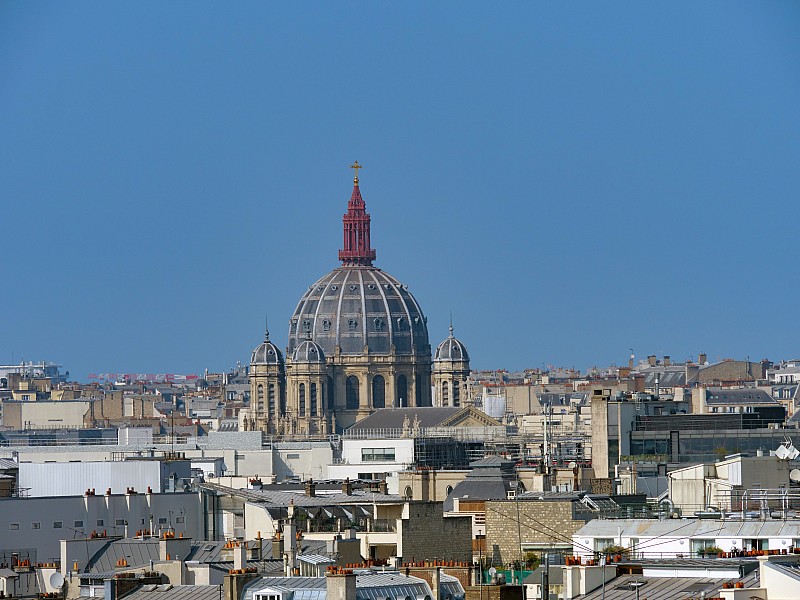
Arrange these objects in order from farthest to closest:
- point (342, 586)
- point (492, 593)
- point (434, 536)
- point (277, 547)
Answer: point (434, 536) → point (277, 547) → point (492, 593) → point (342, 586)

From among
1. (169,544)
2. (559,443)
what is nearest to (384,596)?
(169,544)

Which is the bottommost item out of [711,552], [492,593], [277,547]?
[492,593]

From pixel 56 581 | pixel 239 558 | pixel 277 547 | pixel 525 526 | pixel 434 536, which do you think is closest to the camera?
pixel 239 558

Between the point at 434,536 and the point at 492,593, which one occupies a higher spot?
the point at 434,536

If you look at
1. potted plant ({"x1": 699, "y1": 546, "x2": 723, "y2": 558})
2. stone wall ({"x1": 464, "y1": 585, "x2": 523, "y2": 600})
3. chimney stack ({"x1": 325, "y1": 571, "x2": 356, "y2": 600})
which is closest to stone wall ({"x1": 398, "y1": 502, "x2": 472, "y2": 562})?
potted plant ({"x1": 699, "y1": 546, "x2": 723, "y2": 558})

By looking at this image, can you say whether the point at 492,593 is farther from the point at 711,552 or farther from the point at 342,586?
the point at 342,586

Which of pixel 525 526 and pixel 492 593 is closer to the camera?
pixel 492 593

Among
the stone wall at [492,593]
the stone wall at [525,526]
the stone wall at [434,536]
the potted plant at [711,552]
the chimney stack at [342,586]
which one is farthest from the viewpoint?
the stone wall at [525,526]

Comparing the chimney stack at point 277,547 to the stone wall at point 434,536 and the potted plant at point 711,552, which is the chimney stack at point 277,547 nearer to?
the stone wall at point 434,536

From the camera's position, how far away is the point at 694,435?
70.8m

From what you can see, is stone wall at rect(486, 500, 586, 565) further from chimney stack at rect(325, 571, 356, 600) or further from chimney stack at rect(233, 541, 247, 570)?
chimney stack at rect(325, 571, 356, 600)

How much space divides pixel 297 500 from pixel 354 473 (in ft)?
167

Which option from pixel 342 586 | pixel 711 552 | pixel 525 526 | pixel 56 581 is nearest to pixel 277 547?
pixel 525 526

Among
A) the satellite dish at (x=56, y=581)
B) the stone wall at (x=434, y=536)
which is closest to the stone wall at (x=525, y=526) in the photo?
the stone wall at (x=434, y=536)
